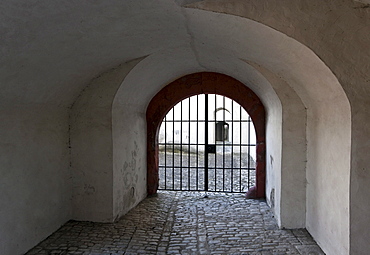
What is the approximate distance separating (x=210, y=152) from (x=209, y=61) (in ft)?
9.77

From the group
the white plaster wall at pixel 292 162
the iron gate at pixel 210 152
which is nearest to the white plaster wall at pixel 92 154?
the iron gate at pixel 210 152

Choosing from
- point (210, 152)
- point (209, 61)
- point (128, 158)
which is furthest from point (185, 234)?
point (210, 152)

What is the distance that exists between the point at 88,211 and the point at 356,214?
Result: 4.22m

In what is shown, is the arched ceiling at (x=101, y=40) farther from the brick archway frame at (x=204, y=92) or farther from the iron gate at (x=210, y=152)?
the iron gate at (x=210, y=152)

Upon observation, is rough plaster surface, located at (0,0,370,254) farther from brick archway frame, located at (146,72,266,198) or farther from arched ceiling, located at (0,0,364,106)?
brick archway frame, located at (146,72,266,198)

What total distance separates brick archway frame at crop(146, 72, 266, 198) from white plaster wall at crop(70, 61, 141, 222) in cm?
208

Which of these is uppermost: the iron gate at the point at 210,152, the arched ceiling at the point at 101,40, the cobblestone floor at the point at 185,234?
the arched ceiling at the point at 101,40

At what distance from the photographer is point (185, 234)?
197 inches

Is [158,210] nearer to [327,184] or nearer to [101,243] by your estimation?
[101,243]

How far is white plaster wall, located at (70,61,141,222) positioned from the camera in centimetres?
534

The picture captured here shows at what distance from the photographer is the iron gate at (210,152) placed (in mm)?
7930

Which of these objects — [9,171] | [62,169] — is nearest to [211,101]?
[62,169]

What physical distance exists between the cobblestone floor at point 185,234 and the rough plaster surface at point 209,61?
0.27m

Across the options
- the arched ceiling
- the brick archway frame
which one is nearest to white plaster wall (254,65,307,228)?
the arched ceiling
